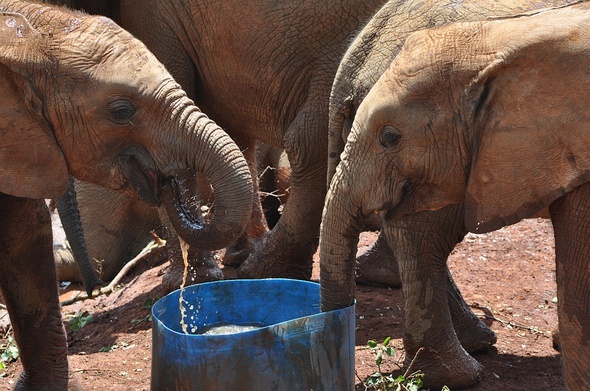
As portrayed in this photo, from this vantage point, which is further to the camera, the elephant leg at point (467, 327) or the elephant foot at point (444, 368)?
the elephant leg at point (467, 327)

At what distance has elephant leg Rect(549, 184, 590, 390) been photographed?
13.1ft

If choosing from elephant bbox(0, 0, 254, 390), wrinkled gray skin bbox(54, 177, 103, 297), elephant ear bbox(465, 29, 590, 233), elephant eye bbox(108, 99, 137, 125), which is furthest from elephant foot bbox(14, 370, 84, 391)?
elephant ear bbox(465, 29, 590, 233)

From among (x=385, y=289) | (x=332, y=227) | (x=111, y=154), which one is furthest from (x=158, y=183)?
(x=385, y=289)

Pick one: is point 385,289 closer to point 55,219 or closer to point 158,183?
point 158,183

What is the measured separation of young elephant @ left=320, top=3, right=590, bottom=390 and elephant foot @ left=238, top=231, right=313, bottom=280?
6.74 feet

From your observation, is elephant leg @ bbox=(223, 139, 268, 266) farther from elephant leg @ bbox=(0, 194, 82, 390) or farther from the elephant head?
the elephant head

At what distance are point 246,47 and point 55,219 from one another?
3.39 metres

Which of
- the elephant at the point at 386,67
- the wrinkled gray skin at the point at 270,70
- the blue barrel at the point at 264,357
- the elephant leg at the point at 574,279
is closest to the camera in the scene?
the elephant leg at the point at 574,279

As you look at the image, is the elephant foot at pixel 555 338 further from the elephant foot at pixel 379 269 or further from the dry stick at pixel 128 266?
the dry stick at pixel 128 266

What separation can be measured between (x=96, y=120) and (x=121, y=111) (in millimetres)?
101

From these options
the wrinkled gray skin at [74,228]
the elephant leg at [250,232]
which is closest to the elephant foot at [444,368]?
the wrinkled gray skin at [74,228]

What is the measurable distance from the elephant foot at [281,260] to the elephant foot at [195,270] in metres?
0.22

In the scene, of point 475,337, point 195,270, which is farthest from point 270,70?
point 475,337

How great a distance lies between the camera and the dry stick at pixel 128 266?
7676 millimetres
